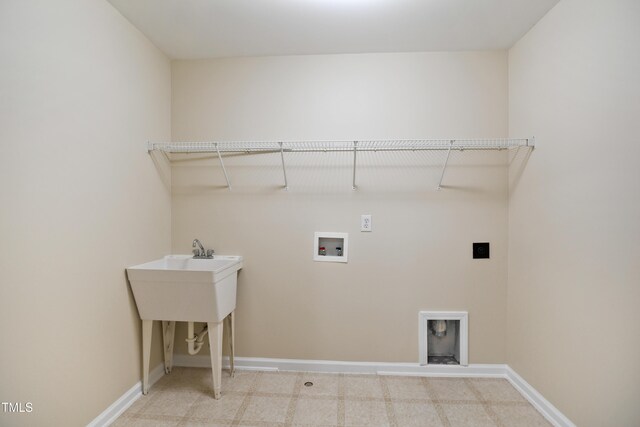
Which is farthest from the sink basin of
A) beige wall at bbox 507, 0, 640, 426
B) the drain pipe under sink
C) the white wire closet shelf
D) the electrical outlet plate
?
beige wall at bbox 507, 0, 640, 426

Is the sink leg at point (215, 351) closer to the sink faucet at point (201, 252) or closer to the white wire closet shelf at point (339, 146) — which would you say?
the sink faucet at point (201, 252)

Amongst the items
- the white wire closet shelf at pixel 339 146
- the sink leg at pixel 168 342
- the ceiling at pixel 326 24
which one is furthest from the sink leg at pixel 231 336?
the ceiling at pixel 326 24

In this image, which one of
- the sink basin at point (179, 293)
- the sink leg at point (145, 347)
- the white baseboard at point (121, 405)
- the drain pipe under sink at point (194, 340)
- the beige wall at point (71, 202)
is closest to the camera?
the beige wall at point (71, 202)

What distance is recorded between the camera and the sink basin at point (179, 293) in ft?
5.93

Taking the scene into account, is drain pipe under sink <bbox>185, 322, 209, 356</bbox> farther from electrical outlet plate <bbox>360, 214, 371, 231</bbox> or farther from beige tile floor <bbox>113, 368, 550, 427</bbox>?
electrical outlet plate <bbox>360, 214, 371, 231</bbox>

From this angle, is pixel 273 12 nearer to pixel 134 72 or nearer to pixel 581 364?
pixel 134 72

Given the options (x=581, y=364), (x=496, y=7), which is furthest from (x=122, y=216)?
(x=581, y=364)

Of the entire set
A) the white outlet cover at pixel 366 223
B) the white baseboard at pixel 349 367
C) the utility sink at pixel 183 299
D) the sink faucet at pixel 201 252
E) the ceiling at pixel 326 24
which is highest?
the ceiling at pixel 326 24

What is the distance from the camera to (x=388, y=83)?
87.3 inches

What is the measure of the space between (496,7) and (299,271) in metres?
2.08

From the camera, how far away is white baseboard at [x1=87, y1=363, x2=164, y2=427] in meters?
1.65

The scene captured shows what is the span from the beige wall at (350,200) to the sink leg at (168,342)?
493 mm

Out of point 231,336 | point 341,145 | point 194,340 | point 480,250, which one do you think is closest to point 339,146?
point 341,145

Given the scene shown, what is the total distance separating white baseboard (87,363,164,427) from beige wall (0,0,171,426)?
4 centimetres
